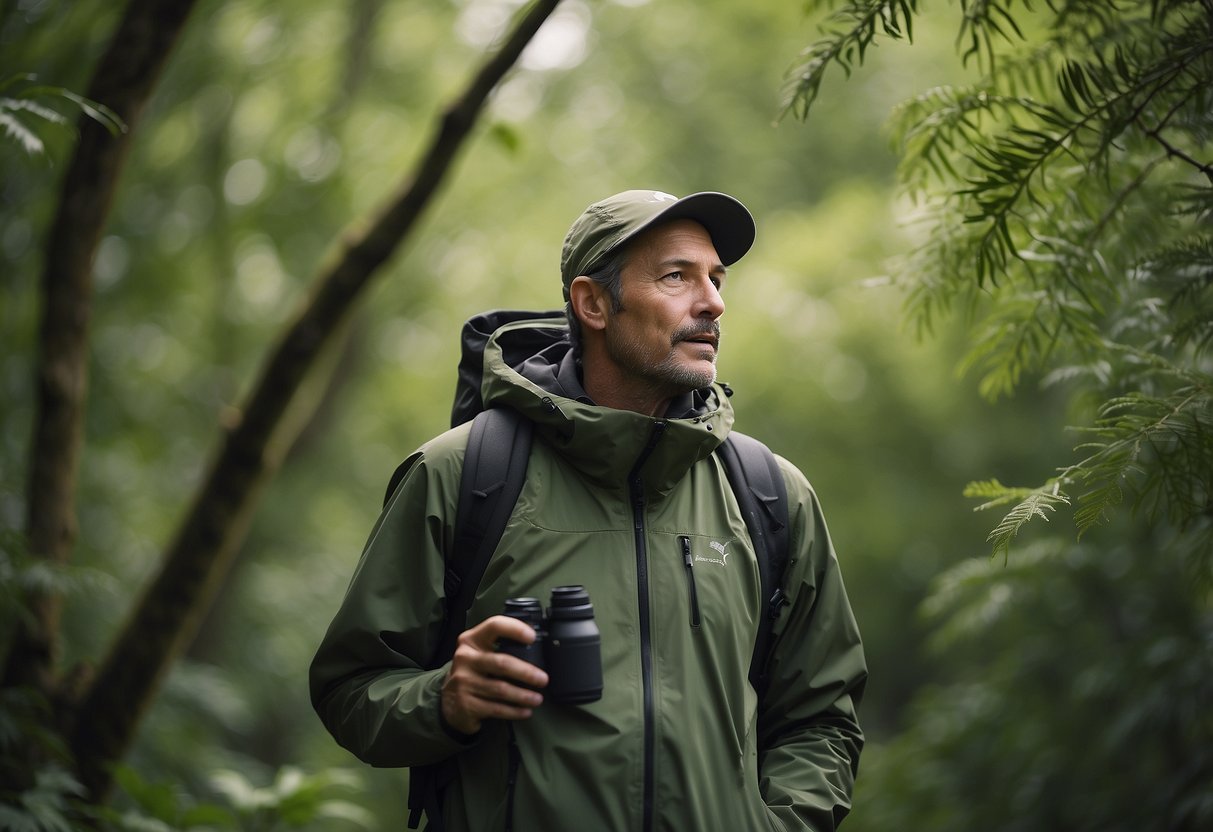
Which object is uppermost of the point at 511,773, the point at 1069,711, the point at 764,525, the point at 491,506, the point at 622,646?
the point at 764,525

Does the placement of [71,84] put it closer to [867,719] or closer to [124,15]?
[124,15]

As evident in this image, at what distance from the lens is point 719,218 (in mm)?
2668

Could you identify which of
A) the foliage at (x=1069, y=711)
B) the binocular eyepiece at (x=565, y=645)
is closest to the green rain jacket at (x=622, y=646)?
the binocular eyepiece at (x=565, y=645)

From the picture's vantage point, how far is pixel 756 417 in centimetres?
956

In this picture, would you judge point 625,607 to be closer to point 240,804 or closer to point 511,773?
point 511,773

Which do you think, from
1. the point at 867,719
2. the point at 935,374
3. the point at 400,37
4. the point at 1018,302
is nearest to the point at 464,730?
the point at 1018,302

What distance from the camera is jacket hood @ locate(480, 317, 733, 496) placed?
2393 mm

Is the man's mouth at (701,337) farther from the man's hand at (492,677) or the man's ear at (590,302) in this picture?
the man's hand at (492,677)

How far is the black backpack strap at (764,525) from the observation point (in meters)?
2.55

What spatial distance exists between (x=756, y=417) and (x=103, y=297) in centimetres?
561

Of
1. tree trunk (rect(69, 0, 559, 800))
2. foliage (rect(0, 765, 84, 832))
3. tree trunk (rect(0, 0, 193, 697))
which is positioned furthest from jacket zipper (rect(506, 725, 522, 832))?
tree trunk (rect(0, 0, 193, 697))

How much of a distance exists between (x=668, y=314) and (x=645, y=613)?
74cm

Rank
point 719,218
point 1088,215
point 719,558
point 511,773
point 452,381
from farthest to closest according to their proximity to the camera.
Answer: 1. point 452,381
2. point 1088,215
3. point 719,218
4. point 719,558
5. point 511,773

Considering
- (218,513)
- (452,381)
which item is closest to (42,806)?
(218,513)
